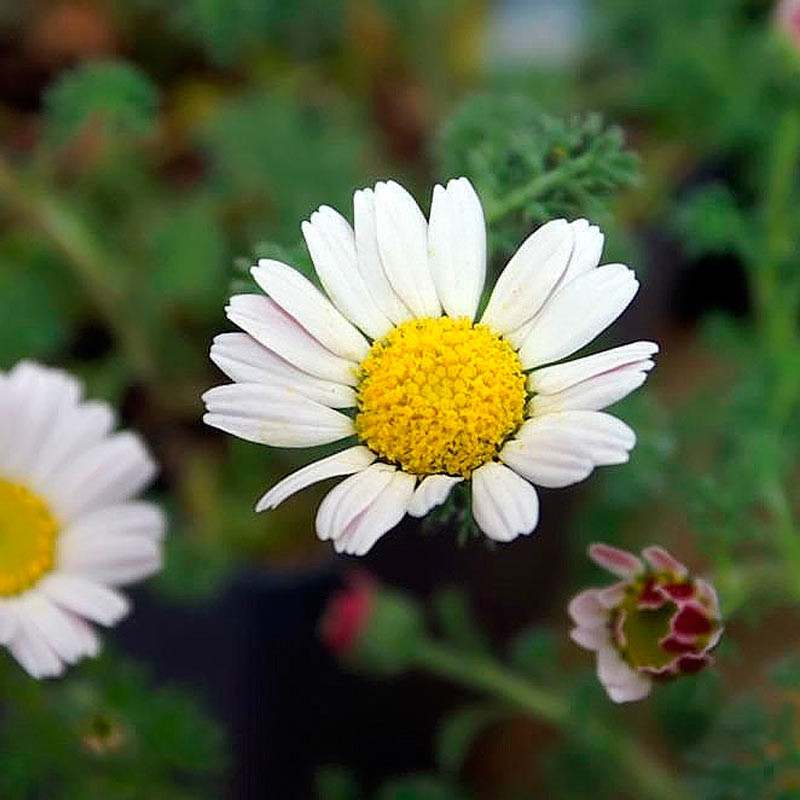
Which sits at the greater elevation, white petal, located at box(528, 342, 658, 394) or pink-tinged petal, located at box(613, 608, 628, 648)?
white petal, located at box(528, 342, 658, 394)

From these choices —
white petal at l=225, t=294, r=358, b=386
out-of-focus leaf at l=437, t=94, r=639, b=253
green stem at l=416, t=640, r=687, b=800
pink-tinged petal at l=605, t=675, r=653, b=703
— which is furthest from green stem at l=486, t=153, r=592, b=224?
green stem at l=416, t=640, r=687, b=800

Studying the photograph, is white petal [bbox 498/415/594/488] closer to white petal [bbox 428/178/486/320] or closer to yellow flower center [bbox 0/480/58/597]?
white petal [bbox 428/178/486/320]

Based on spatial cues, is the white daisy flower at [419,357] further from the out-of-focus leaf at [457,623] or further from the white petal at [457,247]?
the out-of-focus leaf at [457,623]

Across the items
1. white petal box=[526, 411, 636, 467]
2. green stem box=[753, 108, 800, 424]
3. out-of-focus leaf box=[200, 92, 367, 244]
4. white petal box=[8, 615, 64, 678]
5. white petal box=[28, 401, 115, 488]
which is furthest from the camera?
out-of-focus leaf box=[200, 92, 367, 244]

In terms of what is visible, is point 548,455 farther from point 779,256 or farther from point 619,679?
point 779,256

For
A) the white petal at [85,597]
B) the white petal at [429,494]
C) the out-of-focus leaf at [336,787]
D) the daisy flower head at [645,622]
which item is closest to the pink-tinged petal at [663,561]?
the daisy flower head at [645,622]

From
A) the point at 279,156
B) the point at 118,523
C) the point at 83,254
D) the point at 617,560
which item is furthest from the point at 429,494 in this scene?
the point at 279,156
